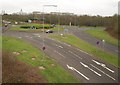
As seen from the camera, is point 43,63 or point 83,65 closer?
point 43,63

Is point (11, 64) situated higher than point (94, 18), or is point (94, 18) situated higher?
point (94, 18)

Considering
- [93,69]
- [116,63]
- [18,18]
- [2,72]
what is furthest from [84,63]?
[18,18]

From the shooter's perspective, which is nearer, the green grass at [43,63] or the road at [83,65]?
the green grass at [43,63]

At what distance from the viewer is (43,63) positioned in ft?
141

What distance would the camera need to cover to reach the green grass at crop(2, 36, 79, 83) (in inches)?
1438

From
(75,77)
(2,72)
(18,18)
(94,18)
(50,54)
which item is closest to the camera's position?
(2,72)

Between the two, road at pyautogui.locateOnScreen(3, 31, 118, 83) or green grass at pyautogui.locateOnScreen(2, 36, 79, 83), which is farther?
road at pyautogui.locateOnScreen(3, 31, 118, 83)

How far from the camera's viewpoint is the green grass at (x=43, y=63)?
3653 cm

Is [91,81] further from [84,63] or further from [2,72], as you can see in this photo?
[2,72]

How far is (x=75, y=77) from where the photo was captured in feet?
124

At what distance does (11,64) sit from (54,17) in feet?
385

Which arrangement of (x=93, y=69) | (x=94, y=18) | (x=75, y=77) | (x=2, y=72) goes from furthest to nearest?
1. (x=94, y=18)
2. (x=93, y=69)
3. (x=75, y=77)
4. (x=2, y=72)

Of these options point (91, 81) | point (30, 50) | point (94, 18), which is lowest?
point (91, 81)

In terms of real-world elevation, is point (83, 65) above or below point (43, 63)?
below
